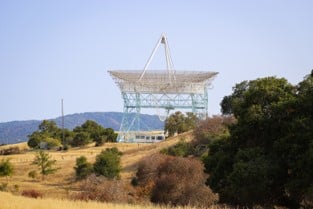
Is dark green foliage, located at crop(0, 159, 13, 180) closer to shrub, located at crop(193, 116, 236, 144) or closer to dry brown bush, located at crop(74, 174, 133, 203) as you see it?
dry brown bush, located at crop(74, 174, 133, 203)

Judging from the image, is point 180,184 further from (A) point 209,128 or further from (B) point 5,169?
(B) point 5,169

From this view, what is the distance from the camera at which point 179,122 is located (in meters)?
84.2

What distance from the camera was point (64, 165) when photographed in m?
61.4

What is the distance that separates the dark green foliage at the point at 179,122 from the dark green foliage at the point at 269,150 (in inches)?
2312

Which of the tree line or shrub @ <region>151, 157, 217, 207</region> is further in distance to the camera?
the tree line

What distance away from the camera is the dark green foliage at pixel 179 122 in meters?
82.9

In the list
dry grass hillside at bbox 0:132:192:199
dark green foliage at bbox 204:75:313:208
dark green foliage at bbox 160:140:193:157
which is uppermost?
dark green foliage at bbox 204:75:313:208

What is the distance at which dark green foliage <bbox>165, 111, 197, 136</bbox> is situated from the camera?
272ft

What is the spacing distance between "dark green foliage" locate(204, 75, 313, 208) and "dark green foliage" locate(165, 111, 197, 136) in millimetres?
58724

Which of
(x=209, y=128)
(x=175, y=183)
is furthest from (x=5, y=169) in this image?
(x=175, y=183)

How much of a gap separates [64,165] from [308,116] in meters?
44.5

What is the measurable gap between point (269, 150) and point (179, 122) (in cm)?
6297

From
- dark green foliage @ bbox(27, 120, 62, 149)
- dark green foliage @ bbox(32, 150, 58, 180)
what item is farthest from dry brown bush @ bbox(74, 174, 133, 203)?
dark green foliage @ bbox(27, 120, 62, 149)

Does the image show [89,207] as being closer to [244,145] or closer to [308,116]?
[244,145]
